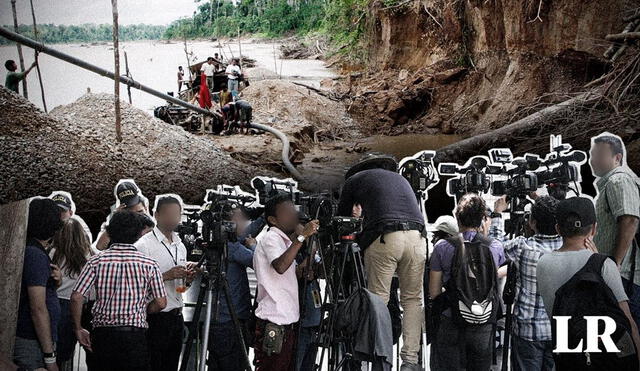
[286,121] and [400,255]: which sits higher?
[286,121]

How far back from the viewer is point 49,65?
382cm

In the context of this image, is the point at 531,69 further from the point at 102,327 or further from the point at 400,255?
the point at 102,327

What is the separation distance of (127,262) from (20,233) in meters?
1.01

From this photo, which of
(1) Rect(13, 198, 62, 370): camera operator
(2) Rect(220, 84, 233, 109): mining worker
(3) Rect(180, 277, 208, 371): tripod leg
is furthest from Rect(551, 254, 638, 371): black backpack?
(2) Rect(220, 84, 233, 109): mining worker

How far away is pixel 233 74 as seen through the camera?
4.05 meters

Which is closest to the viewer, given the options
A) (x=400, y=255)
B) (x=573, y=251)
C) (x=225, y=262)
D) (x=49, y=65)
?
(x=573, y=251)

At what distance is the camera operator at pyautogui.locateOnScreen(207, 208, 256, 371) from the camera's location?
116 inches

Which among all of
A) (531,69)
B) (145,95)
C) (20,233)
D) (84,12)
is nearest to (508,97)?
(531,69)

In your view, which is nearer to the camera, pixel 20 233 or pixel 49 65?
pixel 20 233

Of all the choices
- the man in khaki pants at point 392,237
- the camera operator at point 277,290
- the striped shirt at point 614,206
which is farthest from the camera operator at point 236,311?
the striped shirt at point 614,206

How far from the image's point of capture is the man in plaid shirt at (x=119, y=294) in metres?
2.62

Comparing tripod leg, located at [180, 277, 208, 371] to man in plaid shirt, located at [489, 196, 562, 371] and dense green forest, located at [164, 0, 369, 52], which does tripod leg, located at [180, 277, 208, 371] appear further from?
dense green forest, located at [164, 0, 369, 52]

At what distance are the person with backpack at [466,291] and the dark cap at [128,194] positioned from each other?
1426 mm

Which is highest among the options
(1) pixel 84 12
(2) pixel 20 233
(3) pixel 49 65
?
(1) pixel 84 12
